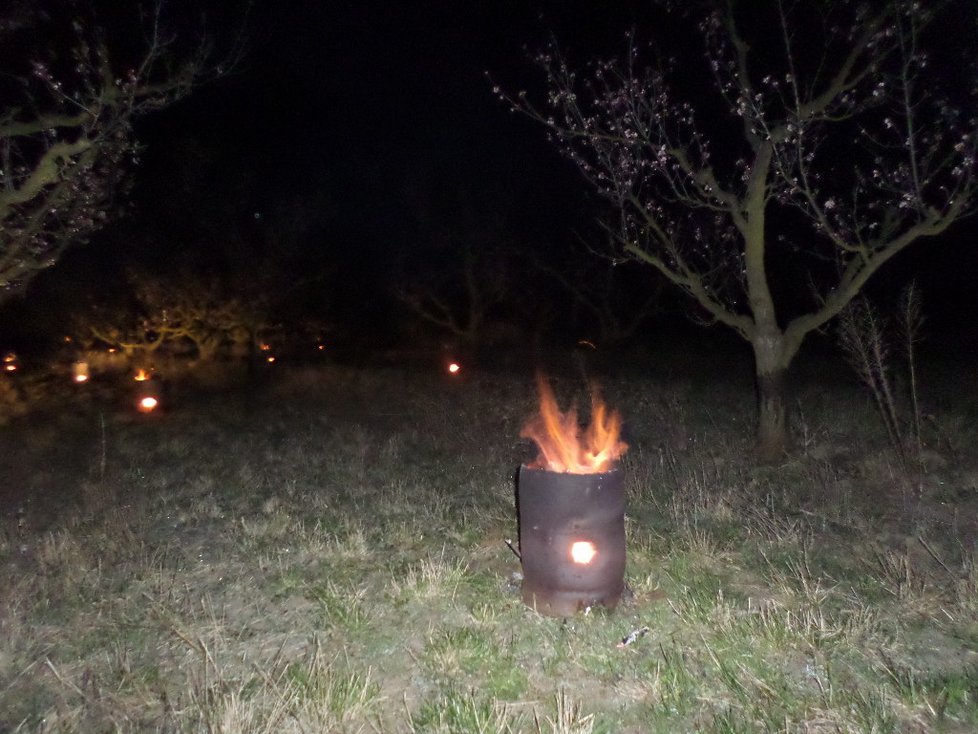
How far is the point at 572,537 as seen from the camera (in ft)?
15.4

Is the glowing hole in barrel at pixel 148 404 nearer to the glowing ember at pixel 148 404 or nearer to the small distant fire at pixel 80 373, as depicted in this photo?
the glowing ember at pixel 148 404

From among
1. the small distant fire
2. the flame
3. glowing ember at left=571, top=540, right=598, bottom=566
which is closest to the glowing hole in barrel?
the small distant fire

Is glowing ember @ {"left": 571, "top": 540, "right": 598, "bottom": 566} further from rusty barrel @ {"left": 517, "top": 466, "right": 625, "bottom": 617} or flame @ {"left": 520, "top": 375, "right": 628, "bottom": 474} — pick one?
flame @ {"left": 520, "top": 375, "right": 628, "bottom": 474}

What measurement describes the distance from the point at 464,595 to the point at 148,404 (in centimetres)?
1035

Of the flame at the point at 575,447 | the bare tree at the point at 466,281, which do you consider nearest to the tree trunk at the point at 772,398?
the flame at the point at 575,447

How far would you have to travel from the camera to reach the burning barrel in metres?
4.66

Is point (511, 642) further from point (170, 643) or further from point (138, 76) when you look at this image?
point (138, 76)

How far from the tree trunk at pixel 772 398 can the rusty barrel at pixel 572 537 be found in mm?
5001

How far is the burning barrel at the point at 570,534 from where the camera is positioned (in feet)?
15.3

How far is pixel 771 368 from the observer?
9133 mm

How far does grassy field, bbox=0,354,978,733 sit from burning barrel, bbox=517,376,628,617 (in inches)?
7.5

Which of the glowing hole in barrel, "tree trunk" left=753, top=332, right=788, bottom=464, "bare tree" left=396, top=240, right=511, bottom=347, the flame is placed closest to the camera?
Answer: the flame

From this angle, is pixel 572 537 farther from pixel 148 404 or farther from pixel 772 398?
pixel 148 404

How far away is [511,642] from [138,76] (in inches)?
279
